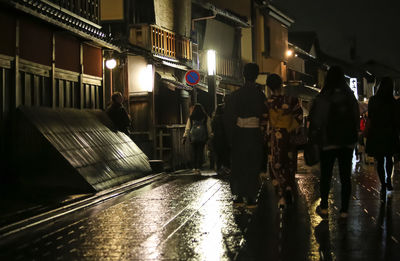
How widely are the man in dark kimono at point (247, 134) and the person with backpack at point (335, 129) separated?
113 cm

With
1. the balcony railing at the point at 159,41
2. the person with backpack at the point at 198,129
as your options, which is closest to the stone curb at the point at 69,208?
the person with backpack at the point at 198,129

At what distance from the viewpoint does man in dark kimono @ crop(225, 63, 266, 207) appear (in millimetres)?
9094

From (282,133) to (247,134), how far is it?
1.96 ft

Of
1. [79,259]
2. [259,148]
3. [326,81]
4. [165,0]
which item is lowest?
[79,259]

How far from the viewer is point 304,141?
9.00 metres

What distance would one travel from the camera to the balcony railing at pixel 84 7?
1472 centimetres

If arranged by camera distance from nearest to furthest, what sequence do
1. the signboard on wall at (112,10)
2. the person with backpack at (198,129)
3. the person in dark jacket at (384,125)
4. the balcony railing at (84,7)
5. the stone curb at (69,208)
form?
the stone curb at (69,208), the person in dark jacket at (384,125), the balcony railing at (84,7), the person with backpack at (198,129), the signboard on wall at (112,10)

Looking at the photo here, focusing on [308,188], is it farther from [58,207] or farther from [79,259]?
[79,259]

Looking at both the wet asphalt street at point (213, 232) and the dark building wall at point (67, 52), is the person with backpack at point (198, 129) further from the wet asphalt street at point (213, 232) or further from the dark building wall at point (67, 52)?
the wet asphalt street at point (213, 232)

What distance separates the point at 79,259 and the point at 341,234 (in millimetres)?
3282

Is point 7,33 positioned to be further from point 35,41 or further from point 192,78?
point 192,78

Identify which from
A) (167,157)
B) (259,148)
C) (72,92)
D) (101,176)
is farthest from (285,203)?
(167,157)

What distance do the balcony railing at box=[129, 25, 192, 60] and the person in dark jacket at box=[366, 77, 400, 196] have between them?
1312cm

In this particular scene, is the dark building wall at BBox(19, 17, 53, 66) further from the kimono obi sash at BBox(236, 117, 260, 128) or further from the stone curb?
the kimono obi sash at BBox(236, 117, 260, 128)
